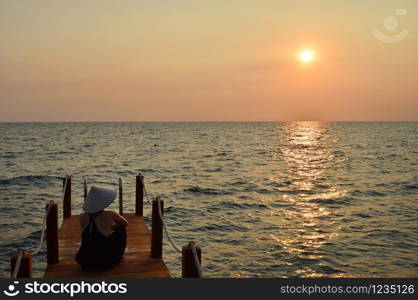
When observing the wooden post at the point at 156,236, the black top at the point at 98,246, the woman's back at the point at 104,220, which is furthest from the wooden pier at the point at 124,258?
the woman's back at the point at 104,220

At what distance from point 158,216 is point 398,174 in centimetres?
3505

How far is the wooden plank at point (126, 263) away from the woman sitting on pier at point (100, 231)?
229mm

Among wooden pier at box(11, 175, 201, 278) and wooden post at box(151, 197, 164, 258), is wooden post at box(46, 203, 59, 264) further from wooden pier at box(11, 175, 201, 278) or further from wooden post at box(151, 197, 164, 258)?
wooden post at box(151, 197, 164, 258)

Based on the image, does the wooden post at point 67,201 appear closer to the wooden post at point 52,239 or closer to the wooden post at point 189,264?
the wooden post at point 52,239

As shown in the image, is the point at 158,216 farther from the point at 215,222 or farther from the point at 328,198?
the point at 328,198

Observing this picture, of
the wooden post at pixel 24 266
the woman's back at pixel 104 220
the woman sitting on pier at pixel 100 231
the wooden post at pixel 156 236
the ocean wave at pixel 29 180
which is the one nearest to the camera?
the wooden post at pixel 24 266

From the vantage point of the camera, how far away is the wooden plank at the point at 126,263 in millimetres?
8559

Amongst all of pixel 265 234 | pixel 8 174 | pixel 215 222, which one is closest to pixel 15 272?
pixel 265 234

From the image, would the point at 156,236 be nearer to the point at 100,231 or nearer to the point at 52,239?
the point at 100,231

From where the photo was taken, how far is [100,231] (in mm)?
8242

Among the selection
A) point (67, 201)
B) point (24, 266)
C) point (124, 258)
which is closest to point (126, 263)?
point (124, 258)

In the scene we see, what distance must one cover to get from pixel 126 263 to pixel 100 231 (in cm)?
127

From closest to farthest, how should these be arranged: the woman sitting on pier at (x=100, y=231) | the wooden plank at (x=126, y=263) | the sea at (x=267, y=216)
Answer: the woman sitting on pier at (x=100, y=231) → the wooden plank at (x=126, y=263) → the sea at (x=267, y=216)

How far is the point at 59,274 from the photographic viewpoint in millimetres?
8594
